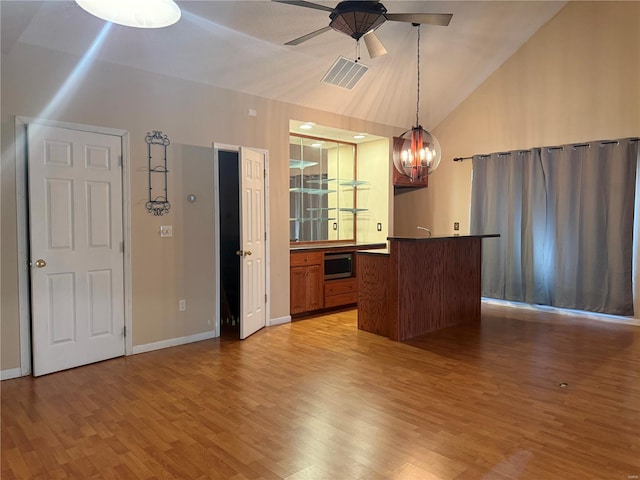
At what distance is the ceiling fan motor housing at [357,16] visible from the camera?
2.78 meters

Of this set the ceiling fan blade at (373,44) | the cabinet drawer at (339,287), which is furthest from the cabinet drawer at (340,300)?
the ceiling fan blade at (373,44)

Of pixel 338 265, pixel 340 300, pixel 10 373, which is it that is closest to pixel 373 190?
pixel 338 265

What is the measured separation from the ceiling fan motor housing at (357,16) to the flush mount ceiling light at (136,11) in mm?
1065

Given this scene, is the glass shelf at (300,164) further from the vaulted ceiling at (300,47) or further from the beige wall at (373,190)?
the beige wall at (373,190)

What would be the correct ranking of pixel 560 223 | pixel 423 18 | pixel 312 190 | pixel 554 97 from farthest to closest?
pixel 312 190
pixel 554 97
pixel 560 223
pixel 423 18

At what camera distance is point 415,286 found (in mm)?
4574

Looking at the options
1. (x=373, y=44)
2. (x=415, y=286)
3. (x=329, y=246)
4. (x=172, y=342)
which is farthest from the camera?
(x=329, y=246)

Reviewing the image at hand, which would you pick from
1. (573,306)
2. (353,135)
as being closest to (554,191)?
(573,306)

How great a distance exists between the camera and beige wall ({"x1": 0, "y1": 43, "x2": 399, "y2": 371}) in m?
3.35

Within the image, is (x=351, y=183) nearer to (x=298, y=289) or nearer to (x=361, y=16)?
(x=298, y=289)

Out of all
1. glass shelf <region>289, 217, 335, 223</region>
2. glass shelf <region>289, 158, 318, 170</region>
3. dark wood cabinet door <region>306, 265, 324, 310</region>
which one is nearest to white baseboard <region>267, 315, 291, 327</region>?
dark wood cabinet door <region>306, 265, 324, 310</region>

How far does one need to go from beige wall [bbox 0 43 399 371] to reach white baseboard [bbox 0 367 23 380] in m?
0.04

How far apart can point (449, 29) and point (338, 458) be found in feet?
15.7

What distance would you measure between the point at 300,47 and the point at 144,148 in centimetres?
193
